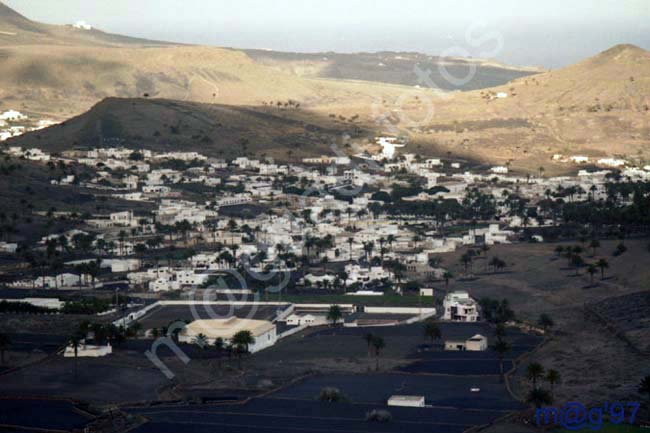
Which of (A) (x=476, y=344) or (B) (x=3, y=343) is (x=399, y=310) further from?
(B) (x=3, y=343)

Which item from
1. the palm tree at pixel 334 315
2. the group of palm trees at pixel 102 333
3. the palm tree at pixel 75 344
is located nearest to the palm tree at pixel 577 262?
the palm tree at pixel 334 315

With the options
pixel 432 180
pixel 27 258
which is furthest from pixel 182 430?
pixel 432 180

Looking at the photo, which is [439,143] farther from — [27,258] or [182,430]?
[182,430]

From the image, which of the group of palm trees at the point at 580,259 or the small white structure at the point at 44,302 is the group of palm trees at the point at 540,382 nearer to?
the group of palm trees at the point at 580,259

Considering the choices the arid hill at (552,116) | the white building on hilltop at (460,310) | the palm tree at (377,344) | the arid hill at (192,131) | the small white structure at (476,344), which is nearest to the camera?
the palm tree at (377,344)

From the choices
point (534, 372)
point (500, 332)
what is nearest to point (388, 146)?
point (500, 332)

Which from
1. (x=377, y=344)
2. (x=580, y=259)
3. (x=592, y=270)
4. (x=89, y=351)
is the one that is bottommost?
(x=89, y=351)
